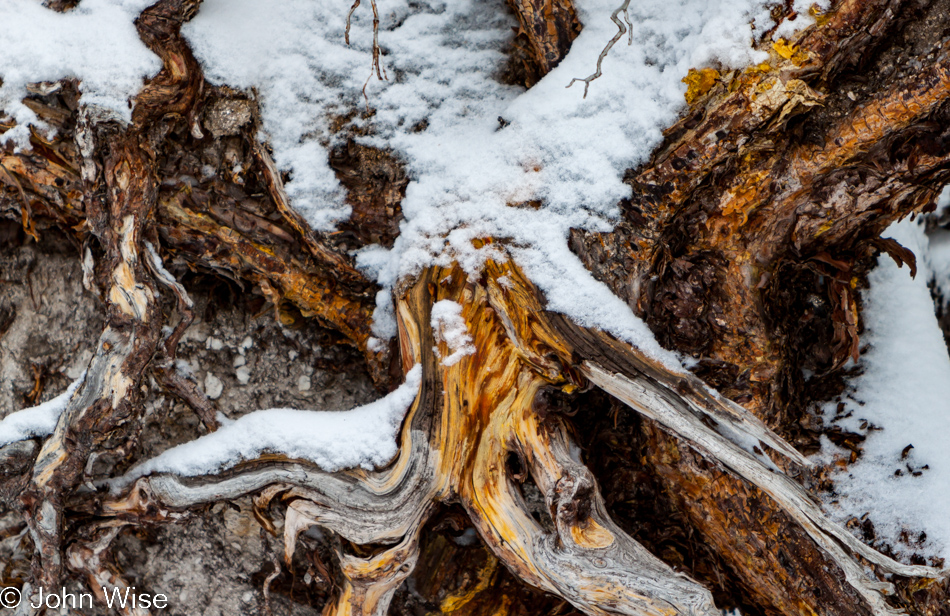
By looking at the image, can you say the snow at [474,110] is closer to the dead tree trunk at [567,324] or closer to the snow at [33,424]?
the dead tree trunk at [567,324]

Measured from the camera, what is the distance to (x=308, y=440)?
5.03 feet

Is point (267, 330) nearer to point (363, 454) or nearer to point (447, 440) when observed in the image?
point (363, 454)

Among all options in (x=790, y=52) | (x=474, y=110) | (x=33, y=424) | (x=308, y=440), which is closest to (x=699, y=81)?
(x=790, y=52)

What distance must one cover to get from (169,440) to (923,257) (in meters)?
2.69

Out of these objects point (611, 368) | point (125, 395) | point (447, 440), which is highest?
point (611, 368)

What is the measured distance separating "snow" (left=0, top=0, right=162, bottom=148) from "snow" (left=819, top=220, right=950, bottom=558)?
214 cm

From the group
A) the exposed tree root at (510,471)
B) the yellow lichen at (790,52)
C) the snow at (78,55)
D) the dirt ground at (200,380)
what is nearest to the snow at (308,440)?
the exposed tree root at (510,471)

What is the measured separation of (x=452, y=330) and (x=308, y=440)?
0.49 m

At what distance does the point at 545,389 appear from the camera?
4.95 feet

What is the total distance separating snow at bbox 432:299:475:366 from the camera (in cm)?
148

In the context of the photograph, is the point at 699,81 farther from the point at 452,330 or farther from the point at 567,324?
the point at 452,330

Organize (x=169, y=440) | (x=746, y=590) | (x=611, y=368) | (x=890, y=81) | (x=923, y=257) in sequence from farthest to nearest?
(x=923, y=257) → (x=169, y=440) → (x=746, y=590) → (x=611, y=368) → (x=890, y=81)

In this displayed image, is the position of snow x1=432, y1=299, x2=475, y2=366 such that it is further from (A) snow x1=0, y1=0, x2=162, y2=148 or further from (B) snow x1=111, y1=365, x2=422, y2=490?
(A) snow x1=0, y1=0, x2=162, y2=148

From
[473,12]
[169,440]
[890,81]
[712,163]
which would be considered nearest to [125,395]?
[169,440]
